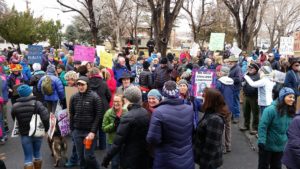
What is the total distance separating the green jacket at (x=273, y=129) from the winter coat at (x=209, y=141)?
2.94ft

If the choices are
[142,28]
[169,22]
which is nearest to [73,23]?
[142,28]

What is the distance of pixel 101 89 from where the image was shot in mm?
7066

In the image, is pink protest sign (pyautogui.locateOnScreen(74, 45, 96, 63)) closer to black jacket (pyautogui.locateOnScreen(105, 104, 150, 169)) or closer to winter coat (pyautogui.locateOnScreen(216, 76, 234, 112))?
winter coat (pyautogui.locateOnScreen(216, 76, 234, 112))

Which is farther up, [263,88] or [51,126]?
[263,88]

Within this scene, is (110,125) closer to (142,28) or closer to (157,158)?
(157,158)

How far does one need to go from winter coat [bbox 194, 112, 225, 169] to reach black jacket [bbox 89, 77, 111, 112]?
297cm

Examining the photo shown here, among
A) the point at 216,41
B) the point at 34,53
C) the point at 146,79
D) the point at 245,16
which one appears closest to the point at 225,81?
the point at 146,79

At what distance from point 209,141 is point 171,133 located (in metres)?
0.57

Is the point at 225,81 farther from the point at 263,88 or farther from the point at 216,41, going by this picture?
the point at 216,41

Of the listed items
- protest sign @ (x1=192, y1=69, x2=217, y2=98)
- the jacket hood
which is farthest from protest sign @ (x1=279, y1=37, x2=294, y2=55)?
protest sign @ (x1=192, y1=69, x2=217, y2=98)

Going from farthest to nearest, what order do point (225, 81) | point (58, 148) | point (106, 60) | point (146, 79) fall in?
point (146, 79)
point (106, 60)
point (225, 81)
point (58, 148)

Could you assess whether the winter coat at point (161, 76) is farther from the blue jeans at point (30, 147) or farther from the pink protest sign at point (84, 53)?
the blue jeans at point (30, 147)

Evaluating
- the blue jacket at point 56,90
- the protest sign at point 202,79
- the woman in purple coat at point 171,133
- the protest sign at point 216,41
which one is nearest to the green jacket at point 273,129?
the woman in purple coat at point 171,133

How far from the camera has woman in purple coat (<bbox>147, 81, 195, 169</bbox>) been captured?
4102mm
